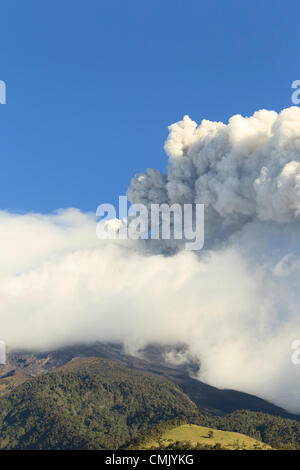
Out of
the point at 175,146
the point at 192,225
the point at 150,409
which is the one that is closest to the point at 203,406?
the point at 150,409

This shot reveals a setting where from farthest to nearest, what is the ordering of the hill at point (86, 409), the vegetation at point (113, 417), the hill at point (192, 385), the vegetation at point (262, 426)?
the hill at point (192, 385) → the hill at point (86, 409) → the vegetation at point (262, 426) → the vegetation at point (113, 417)

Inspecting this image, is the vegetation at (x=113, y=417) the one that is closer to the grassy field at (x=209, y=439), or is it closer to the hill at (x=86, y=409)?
the hill at (x=86, y=409)

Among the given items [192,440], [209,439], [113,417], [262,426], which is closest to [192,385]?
[113,417]

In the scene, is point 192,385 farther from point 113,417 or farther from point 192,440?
point 192,440

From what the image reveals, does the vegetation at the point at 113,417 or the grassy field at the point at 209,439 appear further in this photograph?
the vegetation at the point at 113,417

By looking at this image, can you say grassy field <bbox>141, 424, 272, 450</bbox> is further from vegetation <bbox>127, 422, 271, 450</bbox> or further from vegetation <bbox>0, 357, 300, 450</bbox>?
vegetation <bbox>0, 357, 300, 450</bbox>

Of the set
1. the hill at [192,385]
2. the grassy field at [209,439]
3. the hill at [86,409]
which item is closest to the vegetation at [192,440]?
the grassy field at [209,439]

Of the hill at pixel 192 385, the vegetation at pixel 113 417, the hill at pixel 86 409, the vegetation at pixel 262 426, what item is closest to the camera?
the vegetation at pixel 113 417
